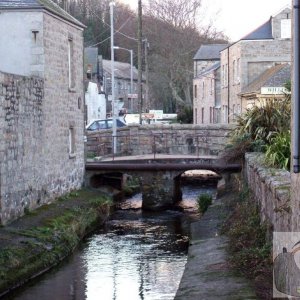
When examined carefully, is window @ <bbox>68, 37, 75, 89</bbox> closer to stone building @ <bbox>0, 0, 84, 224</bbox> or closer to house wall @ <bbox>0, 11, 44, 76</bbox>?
stone building @ <bbox>0, 0, 84, 224</bbox>

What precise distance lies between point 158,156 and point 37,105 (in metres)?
12.3

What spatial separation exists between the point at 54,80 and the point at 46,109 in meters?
1.43

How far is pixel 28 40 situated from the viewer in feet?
80.4

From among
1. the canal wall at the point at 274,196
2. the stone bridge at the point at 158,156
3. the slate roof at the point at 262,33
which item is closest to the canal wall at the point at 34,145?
the stone bridge at the point at 158,156

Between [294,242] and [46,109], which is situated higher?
[46,109]

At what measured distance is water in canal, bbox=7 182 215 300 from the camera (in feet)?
53.7

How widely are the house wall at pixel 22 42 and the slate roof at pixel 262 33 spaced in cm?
2099

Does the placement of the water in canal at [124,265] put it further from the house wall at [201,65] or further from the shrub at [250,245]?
the house wall at [201,65]

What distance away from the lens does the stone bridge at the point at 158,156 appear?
30656 mm

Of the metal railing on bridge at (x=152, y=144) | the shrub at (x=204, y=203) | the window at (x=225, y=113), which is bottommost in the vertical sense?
the shrub at (x=204, y=203)

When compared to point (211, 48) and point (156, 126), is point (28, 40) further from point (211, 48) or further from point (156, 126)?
point (211, 48)

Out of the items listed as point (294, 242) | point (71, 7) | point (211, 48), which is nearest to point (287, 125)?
point (294, 242)

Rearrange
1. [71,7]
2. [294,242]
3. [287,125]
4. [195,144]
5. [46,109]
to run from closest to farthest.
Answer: [294,242] < [287,125] < [46,109] < [195,144] < [71,7]

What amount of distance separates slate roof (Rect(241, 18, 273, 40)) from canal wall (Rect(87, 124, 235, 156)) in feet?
25.9
